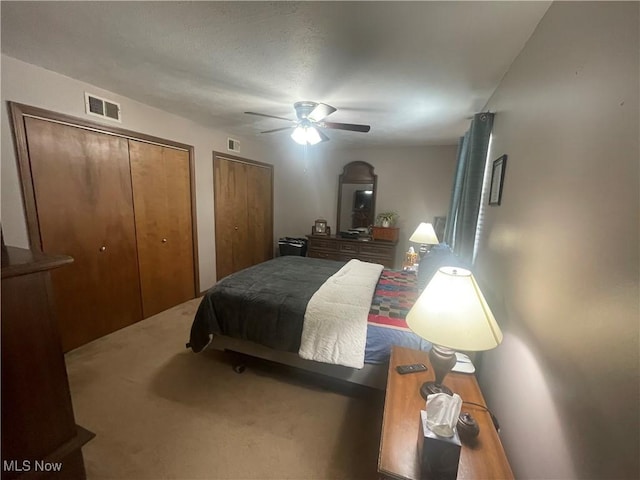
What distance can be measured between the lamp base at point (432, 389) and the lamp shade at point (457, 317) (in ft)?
1.07

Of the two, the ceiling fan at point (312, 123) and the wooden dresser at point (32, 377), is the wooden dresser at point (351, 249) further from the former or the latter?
the wooden dresser at point (32, 377)

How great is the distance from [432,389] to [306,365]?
1059 millimetres

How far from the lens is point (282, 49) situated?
5.40 feet

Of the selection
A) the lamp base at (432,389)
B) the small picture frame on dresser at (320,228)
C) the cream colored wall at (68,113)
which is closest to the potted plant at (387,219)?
the small picture frame on dresser at (320,228)

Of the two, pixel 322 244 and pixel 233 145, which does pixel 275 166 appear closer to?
pixel 233 145

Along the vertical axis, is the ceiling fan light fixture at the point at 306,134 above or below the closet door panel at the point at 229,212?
above

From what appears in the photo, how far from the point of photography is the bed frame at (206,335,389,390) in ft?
6.03

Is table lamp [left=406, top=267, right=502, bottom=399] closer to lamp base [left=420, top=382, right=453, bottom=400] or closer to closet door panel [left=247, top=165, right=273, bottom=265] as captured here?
lamp base [left=420, top=382, right=453, bottom=400]

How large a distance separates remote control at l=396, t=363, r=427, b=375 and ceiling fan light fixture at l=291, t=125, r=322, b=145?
7.13 ft

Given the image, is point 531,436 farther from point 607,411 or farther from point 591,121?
point 591,121

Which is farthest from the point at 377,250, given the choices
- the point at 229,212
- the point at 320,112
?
the point at 320,112

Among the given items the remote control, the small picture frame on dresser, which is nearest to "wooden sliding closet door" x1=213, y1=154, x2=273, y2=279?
the small picture frame on dresser

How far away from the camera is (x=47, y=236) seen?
2.17m

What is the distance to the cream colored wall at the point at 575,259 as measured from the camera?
63cm
